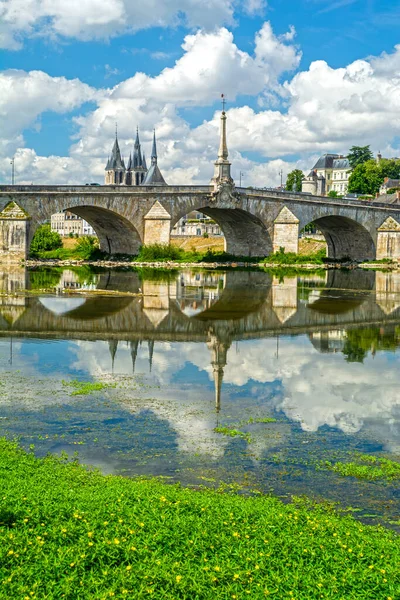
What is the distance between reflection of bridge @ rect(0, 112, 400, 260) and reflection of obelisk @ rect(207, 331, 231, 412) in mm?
31602

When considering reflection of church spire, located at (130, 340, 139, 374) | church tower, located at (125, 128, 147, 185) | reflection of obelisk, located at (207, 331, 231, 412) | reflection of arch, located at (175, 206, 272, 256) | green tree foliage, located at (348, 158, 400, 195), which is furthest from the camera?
church tower, located at (125, 128, 147, 185)

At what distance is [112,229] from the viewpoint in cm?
5603

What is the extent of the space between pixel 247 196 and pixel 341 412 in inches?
1793

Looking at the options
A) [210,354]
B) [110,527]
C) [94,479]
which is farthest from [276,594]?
[210,354]

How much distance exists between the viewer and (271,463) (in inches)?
353

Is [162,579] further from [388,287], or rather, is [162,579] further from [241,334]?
[388,287]

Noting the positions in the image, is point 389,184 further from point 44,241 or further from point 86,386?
point 86,386

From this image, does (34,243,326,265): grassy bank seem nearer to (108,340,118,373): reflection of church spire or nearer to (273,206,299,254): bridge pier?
(273,206,299,254): bridge pier

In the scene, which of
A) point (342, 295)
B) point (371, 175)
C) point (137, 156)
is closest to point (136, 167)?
point (137, 156)

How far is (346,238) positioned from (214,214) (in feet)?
56.9

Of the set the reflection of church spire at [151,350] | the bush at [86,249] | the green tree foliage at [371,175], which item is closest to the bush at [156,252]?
the bush at [86,249]

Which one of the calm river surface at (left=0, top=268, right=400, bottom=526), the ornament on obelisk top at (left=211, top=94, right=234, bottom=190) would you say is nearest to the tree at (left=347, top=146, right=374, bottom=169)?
the ornament on obelisk top at (left=211, top=94, right=234, bottom=190)

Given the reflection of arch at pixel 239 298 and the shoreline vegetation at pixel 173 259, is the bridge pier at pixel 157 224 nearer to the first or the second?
the shoreline vegetation at pixel 173 259

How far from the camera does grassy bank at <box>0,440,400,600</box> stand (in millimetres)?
5434
